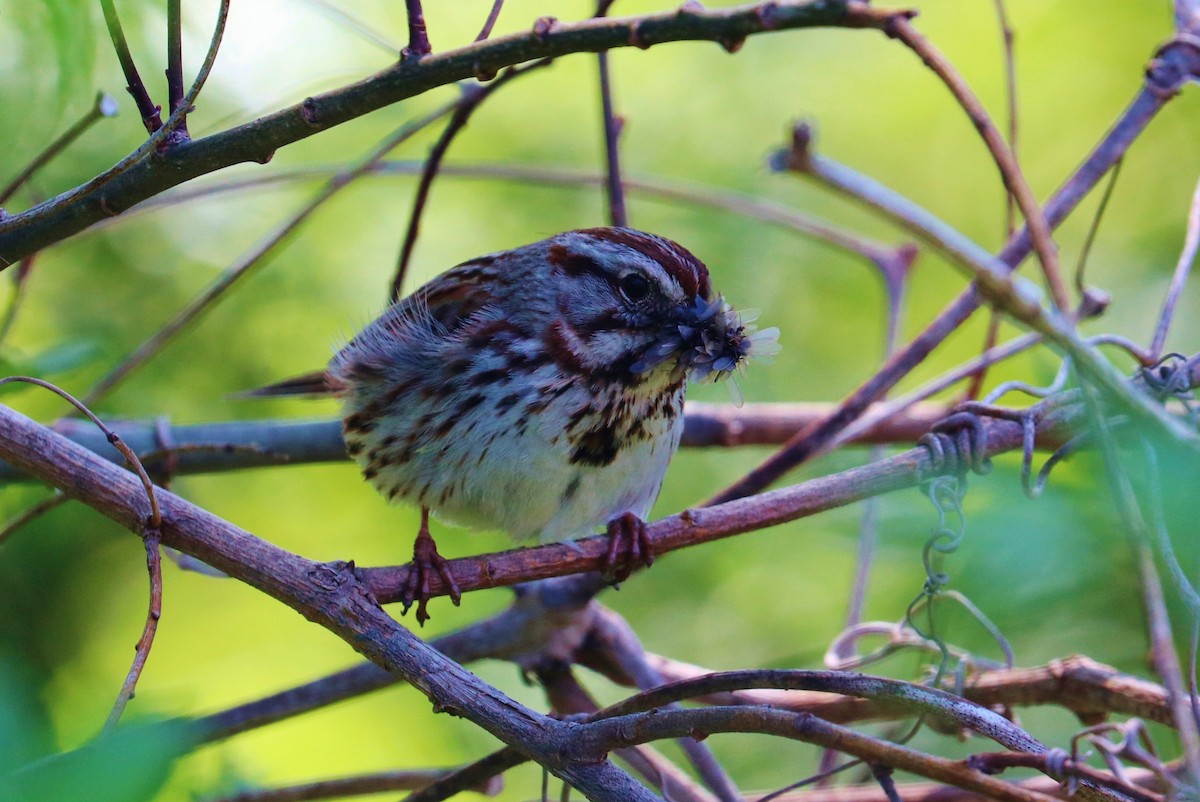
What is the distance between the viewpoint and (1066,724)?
332 cm

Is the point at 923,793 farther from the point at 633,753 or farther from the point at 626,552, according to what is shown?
the point at 626,552

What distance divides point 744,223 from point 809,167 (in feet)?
8.30

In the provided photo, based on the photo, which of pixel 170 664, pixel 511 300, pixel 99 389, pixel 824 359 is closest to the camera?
pixel 511 300

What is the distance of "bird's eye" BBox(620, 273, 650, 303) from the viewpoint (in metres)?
2.59

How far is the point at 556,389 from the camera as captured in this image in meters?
2.56

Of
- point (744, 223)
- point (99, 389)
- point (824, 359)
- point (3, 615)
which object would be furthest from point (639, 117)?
point (3, 615)

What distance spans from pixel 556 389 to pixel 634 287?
0.29 meters


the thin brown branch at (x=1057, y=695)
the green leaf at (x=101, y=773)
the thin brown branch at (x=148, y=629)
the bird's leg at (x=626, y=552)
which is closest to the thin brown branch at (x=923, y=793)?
the thin brown branch at (x=1057, y=695)

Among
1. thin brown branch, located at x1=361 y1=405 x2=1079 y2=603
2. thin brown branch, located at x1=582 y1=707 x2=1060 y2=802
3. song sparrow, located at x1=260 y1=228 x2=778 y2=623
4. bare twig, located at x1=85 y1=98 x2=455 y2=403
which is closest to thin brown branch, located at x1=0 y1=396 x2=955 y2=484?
bare twig, located at x1=85 y1=98 x2=455 y2=403

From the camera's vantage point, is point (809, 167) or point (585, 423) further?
point (585, 423)

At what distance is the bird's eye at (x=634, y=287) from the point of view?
8.51 feet

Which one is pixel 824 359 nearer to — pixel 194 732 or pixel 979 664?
pixel 979 664

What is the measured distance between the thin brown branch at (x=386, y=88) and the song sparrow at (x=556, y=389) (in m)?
1.00

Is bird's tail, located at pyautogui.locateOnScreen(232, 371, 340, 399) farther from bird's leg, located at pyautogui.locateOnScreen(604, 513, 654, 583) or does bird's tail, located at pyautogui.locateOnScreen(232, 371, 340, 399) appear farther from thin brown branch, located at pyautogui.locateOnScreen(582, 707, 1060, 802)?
thin brown branch, located at pyautogui.locateOnScreen(582, 707, 1060, 802)
